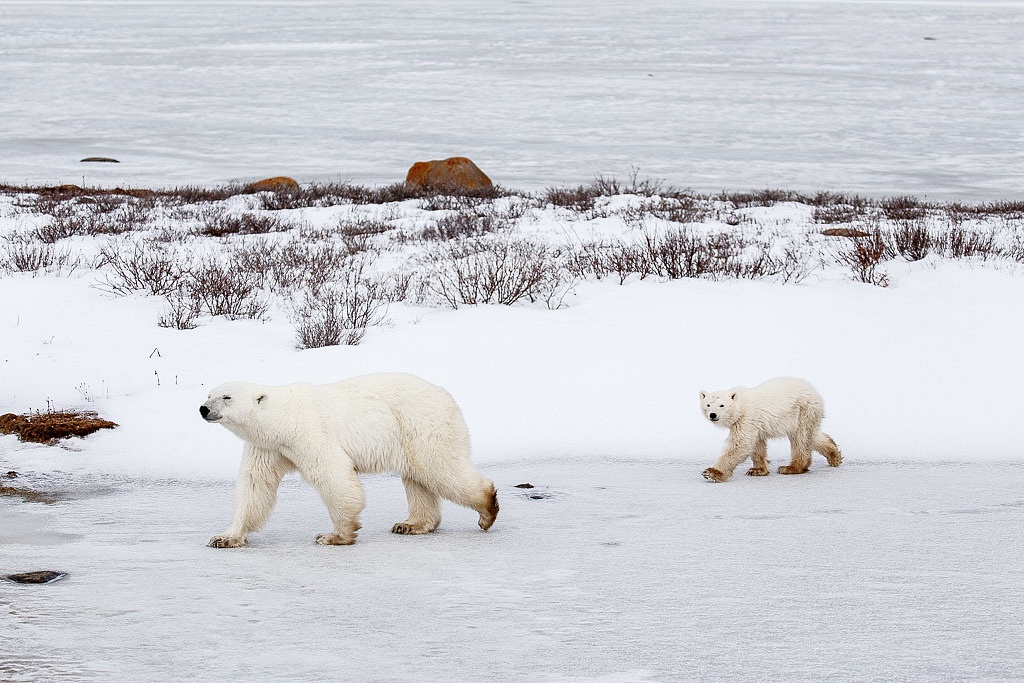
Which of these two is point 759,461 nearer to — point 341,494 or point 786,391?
point 786,391

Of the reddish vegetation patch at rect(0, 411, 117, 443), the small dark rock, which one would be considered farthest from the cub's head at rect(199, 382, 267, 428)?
the reddish vegetation patch at rect(0, 411, 117, 443)

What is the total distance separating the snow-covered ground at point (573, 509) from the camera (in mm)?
3221

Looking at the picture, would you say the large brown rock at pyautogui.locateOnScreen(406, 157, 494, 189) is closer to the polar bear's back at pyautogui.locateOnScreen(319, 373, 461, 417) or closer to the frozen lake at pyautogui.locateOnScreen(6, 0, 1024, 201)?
the frozen lake at pyautogui.locateOnScreen(6, 0, 1024, 201)

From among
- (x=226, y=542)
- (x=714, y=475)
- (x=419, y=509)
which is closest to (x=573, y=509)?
(x=419, y=509)

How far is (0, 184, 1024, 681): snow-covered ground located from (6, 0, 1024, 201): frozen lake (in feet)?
48.5

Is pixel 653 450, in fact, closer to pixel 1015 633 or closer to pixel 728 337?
pixel 728 337

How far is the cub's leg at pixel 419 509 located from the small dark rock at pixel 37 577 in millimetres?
1341

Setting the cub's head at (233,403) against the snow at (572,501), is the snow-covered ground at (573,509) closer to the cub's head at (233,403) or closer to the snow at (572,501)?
the snow at (572,501)

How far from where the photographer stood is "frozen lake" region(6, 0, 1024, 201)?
27.3 m

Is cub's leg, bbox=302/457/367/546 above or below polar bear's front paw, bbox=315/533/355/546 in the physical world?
above

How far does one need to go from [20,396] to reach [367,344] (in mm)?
2381

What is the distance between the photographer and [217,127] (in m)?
35.5

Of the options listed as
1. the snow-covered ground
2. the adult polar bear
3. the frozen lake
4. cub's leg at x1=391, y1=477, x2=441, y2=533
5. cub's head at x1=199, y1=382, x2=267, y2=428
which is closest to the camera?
the snow-covered ground

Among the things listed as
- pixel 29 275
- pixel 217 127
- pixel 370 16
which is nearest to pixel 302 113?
pixel 217 127
